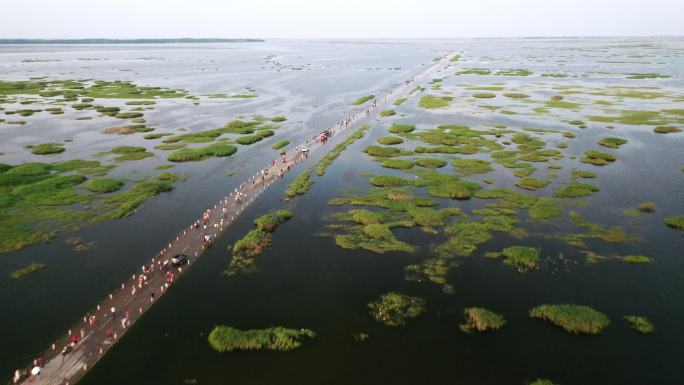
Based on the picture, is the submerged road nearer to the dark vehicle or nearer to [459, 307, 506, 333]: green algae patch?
the dark vehicle

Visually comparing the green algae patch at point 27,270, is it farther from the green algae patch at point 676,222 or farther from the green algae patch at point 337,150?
the green algae patch at point 676,222

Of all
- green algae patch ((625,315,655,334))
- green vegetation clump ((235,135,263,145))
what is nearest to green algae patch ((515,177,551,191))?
green algae patch ((625,315,655,334))

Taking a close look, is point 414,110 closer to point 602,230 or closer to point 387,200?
point 387,200

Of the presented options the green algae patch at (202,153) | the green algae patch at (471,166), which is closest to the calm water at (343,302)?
the green algae patch at (471,166)

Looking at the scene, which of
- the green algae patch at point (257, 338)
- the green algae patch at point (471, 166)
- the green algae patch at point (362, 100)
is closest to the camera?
the green algae patch at point (257, 338)

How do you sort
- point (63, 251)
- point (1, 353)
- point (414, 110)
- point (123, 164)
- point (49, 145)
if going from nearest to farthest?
point (1, 353) → point (63, 251) → point (123, 164) → point (49, 145) → point (414, 110)

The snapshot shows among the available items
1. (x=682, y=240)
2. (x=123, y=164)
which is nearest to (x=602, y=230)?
(x=682, y=240)

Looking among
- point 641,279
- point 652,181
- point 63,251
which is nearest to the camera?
point 641,279
